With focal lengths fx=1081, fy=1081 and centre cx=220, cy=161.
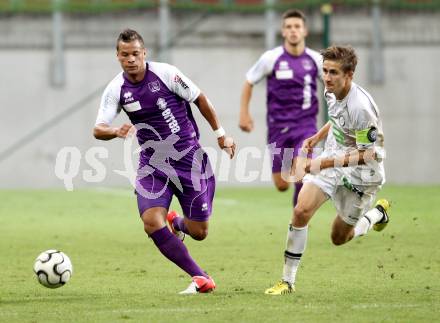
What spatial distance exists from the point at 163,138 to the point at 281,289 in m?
1.47

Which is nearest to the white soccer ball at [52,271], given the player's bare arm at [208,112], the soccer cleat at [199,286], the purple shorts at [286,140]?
the soccer cleat at [199,286]

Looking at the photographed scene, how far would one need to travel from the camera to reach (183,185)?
839 centimetres

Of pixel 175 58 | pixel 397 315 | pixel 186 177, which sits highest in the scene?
pixel 175 58

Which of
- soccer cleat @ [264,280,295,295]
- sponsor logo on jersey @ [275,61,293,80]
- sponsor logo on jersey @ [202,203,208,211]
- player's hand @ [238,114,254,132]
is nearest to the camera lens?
soccer cleat @ [264,280,295,295]

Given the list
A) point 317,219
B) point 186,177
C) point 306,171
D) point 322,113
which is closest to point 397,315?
point 306,171

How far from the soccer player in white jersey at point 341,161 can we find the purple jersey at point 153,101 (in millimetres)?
1027

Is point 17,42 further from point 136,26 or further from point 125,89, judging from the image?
point 125,89

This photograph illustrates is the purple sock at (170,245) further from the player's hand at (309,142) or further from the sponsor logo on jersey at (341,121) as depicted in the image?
the sponsor logo on jersey at (341,121)

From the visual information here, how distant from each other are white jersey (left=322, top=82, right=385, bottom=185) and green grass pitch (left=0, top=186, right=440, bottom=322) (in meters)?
0.88

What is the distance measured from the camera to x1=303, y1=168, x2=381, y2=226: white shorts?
8.55 meters

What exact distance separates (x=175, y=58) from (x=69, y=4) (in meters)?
2.53

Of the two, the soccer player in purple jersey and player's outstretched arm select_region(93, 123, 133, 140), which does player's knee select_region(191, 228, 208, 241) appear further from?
player's outstretched arm select_region(93, 123, 133, 140)

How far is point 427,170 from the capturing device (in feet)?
78.1

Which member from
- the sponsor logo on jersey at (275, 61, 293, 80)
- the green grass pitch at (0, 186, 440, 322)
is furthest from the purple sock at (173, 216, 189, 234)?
the sponsor logo on jersey at (275, 61, 293, 80)
